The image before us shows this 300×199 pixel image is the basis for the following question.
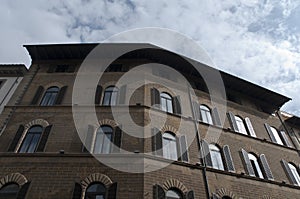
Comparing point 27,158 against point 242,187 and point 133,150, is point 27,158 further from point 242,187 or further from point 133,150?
point 242,187

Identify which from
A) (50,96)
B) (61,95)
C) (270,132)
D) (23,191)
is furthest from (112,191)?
(270,132)

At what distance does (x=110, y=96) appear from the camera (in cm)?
1250

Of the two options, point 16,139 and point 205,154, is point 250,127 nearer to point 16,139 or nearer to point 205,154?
point 205,154

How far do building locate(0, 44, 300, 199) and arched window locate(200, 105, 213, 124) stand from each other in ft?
0.26

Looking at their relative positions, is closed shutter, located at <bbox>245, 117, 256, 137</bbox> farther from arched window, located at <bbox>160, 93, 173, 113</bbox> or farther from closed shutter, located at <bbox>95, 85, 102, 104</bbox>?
closed shutter, located at <bbox>95, 85, 102, 104</bbox>

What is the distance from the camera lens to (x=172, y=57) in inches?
563

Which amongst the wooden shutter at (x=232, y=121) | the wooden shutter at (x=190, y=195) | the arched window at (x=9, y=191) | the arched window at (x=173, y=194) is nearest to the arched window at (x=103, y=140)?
the arched window at (x=173, y=194)

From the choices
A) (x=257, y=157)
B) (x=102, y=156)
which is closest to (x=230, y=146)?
(x=257, y=157)

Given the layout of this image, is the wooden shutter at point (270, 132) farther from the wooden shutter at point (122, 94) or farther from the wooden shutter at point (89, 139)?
the wooden shutter at point (89, 139)

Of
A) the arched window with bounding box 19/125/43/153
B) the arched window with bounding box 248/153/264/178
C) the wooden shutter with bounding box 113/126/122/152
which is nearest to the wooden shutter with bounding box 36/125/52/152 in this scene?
the arched window with bounding box 19/125/43/153

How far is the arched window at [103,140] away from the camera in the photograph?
393 inches

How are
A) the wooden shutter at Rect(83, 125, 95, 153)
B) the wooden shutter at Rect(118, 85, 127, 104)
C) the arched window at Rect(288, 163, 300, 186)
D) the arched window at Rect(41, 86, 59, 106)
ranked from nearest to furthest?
the wooden shutter at Rect(83, 125, 95, 153) < the wooden shutter at Rect(118, 85, 127, 104) < the arched window at Rect(41, 86, 59, 106) < the arched window at Rect(288, 163, 300, 186)

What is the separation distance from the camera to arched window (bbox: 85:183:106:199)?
27.8ft

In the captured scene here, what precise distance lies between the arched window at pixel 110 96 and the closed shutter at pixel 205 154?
4.94 meters
